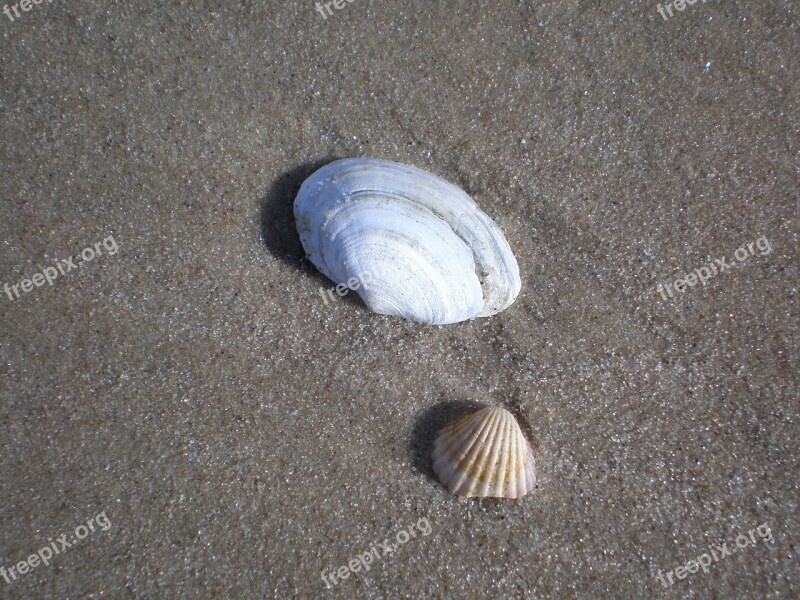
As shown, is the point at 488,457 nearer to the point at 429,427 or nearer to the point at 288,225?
the point at 429,427

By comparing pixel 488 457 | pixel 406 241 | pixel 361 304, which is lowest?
pixel 488 457

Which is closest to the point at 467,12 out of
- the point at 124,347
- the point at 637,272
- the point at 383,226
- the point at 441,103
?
the point at 441,103

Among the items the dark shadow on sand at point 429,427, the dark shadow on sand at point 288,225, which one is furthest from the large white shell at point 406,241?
the dark shadow on sand at point 429,427

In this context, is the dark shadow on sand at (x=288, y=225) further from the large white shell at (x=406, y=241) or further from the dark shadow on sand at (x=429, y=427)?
the dark shadow on sand at (x=429, y=427)

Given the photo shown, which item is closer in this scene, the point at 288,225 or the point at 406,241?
the point at 406,241

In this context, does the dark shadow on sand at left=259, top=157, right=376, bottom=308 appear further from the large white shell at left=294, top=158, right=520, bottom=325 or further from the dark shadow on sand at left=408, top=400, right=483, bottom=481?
the dark shadow on sand at left=408, top=400, right=483, bottom=481

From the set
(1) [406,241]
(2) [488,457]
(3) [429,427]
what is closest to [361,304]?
(1) [406,241]
